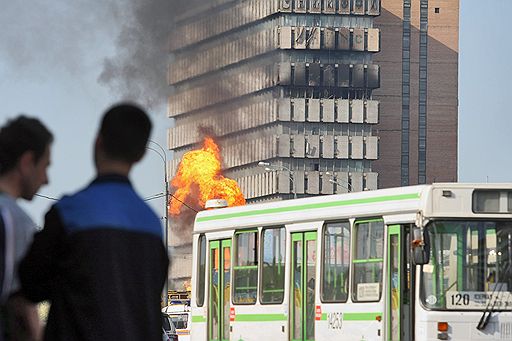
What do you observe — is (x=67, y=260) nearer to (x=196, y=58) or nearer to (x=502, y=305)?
(x=502, y=305)

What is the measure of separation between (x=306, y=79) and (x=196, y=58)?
87.4 ft

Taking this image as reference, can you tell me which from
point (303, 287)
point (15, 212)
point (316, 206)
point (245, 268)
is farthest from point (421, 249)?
point (15, 212)

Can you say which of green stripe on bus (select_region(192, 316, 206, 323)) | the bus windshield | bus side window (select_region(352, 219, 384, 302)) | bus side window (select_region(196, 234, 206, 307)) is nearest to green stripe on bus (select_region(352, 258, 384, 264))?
bus side window (select_region(352, 219, 384, 302))

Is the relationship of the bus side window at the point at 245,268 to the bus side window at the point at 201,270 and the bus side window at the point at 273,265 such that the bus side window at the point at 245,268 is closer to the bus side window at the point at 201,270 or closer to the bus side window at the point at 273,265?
the bus side window at the point at 273,265

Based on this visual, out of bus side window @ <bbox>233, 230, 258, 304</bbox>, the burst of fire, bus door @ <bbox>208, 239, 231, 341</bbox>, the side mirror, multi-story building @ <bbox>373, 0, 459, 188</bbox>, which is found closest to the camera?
the side mirror

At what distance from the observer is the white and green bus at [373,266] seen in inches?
715

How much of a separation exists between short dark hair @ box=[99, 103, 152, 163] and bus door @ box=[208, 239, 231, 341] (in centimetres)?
1737

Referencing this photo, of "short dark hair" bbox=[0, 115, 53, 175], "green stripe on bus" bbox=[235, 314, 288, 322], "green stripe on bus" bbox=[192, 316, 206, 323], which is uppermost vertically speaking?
"short dark hair" bbox=[0, 115, 53, 175]

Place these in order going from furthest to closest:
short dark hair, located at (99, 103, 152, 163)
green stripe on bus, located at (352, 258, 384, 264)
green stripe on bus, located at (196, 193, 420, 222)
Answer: green stripe on bus, located at (352, 258, 384, 264)
green stripe on bus, located at (196, 193, 420, 222)
short dark hair, located at (99, 103, 152, 163)

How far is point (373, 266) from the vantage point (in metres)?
19.2

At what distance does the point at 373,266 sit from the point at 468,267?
1.53 metres

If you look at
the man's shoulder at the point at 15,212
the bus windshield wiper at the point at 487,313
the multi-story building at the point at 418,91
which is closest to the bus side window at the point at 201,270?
the bus windshield wiper at the point at 487,313

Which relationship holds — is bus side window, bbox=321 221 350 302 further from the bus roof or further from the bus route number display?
the bus route number display

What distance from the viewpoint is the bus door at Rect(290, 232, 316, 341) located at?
20.7m
